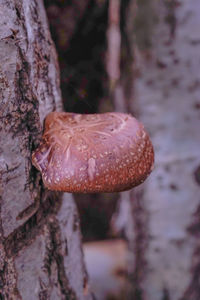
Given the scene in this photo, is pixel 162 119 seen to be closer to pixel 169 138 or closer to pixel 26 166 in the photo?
pixel 169 138

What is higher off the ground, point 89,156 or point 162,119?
point 89,156

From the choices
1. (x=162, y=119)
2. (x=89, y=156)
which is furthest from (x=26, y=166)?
(x=162, y=119)

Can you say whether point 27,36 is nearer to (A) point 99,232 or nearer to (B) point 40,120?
(B) point 40,120

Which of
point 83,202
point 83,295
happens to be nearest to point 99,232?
point 83,202

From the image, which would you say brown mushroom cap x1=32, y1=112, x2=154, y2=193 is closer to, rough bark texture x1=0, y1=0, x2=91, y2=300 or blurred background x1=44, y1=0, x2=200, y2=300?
rough bark texture x1=0, y1=0, x2=91, y2=300

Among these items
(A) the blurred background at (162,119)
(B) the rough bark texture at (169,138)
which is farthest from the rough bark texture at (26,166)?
(B) the rough bark texture at (169,138)

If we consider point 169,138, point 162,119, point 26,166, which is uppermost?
point 26,166
